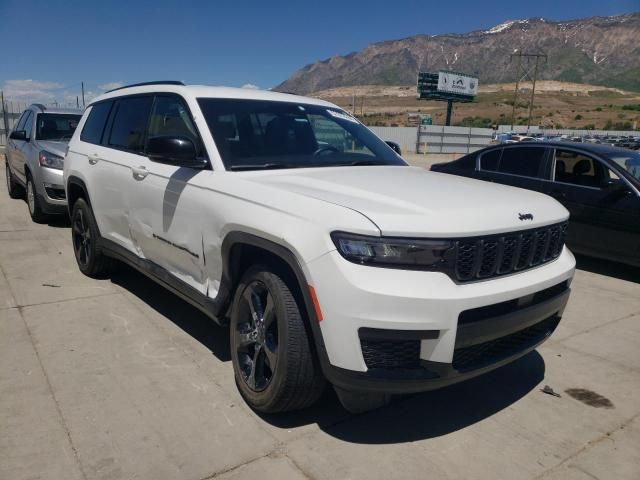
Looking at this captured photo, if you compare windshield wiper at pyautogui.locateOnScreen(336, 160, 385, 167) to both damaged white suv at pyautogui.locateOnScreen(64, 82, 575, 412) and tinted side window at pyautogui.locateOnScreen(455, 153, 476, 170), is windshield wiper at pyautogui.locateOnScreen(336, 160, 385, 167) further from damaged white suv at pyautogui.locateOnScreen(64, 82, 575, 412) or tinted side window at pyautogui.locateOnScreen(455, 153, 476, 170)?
tinted side window at pyautogui.locateOnScreen(455, 153, 476, 170)

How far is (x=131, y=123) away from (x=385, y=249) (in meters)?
3.09

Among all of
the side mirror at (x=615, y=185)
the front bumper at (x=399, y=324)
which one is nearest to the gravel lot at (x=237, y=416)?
the front bumper at (x=399, y=324)

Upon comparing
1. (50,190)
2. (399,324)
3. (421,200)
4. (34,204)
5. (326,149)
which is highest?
(326,149)

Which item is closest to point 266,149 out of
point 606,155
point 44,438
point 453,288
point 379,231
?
point 379,231

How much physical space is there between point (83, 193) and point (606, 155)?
6068 millimetres

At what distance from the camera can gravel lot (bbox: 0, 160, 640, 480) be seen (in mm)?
2680

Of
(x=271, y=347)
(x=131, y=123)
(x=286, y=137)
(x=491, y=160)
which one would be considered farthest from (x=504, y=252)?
(x=491, y=160)

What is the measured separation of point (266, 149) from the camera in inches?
144

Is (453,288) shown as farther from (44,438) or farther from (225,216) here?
(44,438)

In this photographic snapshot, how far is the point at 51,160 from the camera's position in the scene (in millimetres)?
7711

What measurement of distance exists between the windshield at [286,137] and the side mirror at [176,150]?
0.57 ft

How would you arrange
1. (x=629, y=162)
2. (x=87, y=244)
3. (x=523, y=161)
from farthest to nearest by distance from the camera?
(x=523, y=161), (x=629, y=162), (x=87, y=244)

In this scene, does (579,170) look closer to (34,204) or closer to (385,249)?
(385,249)

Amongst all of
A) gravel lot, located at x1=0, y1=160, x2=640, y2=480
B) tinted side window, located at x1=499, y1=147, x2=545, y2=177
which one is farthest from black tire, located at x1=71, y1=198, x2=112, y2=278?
tinted side window, located at x1=499, y1=147, x2=545, y2=177
